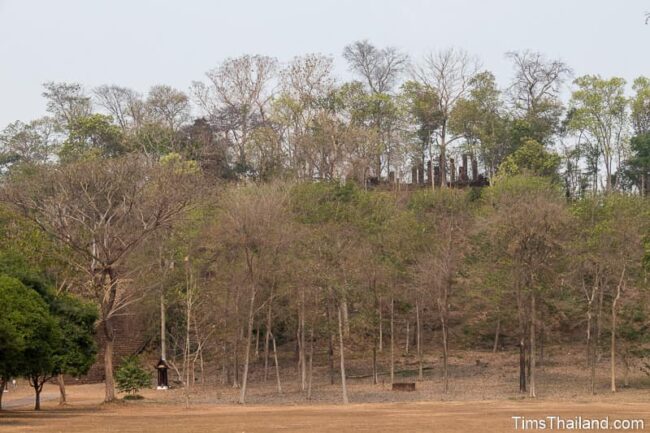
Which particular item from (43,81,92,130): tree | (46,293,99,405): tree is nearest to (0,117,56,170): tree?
(43,81,92,130): tree

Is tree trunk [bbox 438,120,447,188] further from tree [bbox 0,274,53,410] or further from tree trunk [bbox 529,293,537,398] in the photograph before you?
tree [bbox 0,274,53,410]

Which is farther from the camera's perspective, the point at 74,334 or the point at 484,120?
the point at 484,120

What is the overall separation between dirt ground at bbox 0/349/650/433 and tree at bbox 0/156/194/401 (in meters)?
6.55

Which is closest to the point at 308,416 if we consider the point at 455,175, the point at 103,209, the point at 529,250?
the point at 529,250

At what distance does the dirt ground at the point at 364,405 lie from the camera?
1291 inches

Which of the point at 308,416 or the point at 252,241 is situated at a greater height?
the point at 252,241

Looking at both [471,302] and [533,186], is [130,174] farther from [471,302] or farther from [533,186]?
[533,186]

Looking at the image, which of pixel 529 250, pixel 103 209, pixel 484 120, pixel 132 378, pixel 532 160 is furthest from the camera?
pixel 484 120

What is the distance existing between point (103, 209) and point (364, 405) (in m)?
17.9

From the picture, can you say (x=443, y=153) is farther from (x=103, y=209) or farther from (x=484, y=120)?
(x=103, y=209)

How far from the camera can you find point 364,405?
45156mm

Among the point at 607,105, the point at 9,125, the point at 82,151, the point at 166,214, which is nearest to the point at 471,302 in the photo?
the point at 166,214

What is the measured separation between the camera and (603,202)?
195 feet

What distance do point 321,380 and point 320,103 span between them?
30.0m
